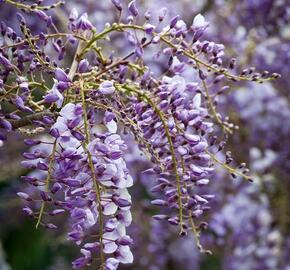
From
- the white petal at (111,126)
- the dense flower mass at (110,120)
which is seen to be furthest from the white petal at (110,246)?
the white petal at (111,126)

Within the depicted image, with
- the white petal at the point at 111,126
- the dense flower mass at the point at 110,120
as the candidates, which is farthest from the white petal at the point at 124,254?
the white petal at the point at 111,126

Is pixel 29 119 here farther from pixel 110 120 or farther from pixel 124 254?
pixel 124 254

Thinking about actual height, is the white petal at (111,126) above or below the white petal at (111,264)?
above

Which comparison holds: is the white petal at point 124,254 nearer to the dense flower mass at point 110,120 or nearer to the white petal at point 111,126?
the dense flower mass at point 110,120

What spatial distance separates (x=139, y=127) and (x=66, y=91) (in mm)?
133

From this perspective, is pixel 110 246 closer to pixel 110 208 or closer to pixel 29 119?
pixel 110 208

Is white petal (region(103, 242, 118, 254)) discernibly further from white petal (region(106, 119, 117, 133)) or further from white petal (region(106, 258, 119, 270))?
white petal (region(106, 119, 117, 133))

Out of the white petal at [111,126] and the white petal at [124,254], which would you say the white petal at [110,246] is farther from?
the white petal at [111,126]

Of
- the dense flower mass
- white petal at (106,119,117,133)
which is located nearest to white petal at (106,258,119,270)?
the dense flower mass

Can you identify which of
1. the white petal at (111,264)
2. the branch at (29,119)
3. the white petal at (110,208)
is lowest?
the white petal at (111,264)

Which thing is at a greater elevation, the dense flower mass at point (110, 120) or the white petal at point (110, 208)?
the dense flower mass at point (110, 120)

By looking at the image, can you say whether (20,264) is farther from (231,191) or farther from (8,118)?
(8,118)

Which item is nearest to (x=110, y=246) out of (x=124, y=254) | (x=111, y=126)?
(x=124, y=254)

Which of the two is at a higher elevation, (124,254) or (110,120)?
(110,120)
